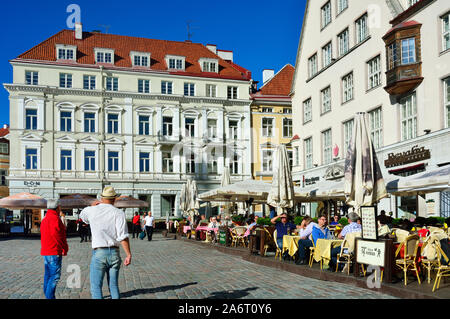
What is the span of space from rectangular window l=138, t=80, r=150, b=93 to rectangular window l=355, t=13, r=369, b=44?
82.9 ft

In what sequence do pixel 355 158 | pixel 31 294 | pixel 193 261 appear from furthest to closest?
1. pixel 193 261
2. pixel 355 158
3. pixel 31 294

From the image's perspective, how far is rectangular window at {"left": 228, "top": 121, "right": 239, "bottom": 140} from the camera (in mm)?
52719

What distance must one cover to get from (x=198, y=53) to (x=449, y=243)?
47.8 m

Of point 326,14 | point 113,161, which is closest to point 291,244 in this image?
point 326,14

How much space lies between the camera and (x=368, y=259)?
10.4m

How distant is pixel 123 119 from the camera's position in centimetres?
4906

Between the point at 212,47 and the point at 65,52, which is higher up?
the point at 212,47

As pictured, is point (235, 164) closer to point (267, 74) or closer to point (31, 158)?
point (267, 74)

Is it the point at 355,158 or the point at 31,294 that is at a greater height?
the point at 355,158

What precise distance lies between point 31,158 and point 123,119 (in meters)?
8.87

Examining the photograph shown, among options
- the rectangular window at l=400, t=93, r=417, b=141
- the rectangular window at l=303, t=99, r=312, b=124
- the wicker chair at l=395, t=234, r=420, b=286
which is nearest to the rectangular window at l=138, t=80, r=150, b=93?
the rectangular window at l=303, t=99, r=312, b=124

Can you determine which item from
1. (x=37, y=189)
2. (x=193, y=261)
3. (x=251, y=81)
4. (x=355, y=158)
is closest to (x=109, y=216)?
(x=355, y=158)

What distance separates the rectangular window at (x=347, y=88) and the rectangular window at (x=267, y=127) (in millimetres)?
22564

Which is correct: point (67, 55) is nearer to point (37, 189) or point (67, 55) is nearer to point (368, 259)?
point (37, 189)
